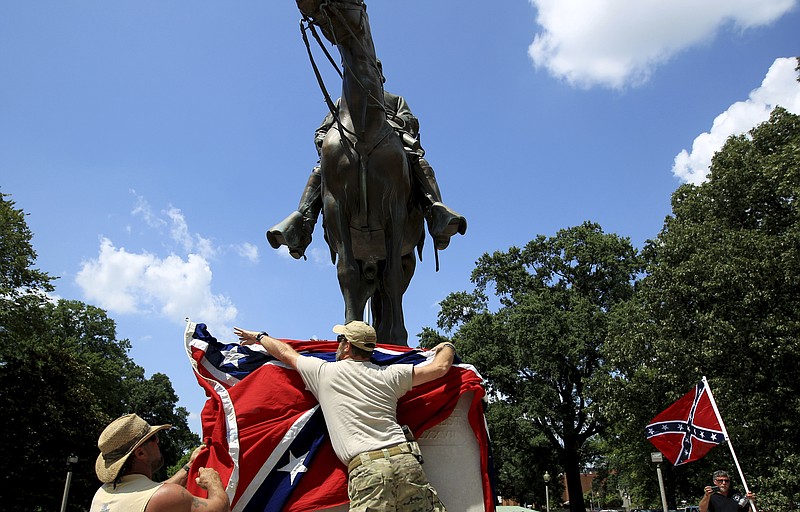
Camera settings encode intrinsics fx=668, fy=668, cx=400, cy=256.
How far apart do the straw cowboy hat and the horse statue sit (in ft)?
11.6

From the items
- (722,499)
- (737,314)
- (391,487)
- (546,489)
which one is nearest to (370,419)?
(391,487)

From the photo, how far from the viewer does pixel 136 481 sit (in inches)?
129

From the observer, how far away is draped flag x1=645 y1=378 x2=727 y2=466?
10.7m

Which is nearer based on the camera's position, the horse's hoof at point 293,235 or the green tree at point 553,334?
the horse's hoof at point 293,235

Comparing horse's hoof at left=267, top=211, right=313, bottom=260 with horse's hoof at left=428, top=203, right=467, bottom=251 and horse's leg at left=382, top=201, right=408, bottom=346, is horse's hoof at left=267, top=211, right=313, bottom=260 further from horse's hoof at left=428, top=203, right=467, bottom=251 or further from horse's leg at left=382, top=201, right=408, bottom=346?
horse's hoof at left=428, top=203, right=467, bottom=251

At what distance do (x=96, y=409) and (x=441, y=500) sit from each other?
38.3 metres

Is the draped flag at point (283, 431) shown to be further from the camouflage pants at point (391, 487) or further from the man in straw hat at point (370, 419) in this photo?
the camouflage pants at point (391, 487)

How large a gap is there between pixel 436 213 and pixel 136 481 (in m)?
4.34

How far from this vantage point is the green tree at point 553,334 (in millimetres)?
35250

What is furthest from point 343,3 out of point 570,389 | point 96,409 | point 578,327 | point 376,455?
point 96,409

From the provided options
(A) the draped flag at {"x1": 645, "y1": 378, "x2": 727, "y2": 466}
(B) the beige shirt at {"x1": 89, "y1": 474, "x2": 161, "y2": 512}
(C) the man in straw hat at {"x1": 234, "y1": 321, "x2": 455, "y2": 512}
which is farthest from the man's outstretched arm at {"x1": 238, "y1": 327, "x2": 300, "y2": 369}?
(A) the draped flag at {"x1": 645, "y1": 378, "x2": 727, "y2": 466}

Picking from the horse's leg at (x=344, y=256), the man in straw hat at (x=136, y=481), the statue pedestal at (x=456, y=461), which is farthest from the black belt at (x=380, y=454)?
the horse's leg at (x=344, y=256)

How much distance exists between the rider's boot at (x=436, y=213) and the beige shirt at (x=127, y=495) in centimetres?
414

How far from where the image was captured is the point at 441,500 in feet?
12.8
